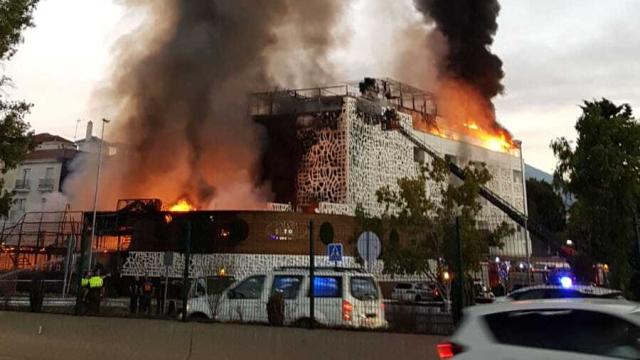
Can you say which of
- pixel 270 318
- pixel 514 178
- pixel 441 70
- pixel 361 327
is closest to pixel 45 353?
pixel 270 318

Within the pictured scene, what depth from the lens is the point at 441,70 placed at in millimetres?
63625

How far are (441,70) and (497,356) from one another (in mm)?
61377

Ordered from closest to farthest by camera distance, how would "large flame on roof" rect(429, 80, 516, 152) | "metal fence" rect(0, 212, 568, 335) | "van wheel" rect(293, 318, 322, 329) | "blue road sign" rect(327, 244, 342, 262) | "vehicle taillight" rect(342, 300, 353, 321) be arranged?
"van wheel" rect(293, 318, 322, 329) < "metal fence" rect(0, 212, 568, 335) < "vehicle taillight" rect(342, 300, 353, 321) < "blue road sign" rect(327, 244, 342, 262) < "large flame on roof" rect(429, 80, 516, 152)

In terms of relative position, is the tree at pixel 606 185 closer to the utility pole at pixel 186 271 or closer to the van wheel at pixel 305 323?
the van wheel at pixel 305 323

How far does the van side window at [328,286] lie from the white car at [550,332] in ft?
19.0

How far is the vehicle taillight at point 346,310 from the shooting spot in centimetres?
1062

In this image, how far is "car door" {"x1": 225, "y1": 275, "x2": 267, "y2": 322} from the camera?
1092cm

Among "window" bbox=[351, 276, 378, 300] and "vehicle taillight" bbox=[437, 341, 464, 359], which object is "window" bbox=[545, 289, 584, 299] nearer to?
"window" bbox=[351, 276, 378, 300]

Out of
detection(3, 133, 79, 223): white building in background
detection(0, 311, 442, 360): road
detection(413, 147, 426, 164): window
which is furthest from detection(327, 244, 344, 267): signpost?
detection(3, 133, 79, 223): white building in background

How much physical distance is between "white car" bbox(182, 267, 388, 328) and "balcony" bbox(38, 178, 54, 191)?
171 ft

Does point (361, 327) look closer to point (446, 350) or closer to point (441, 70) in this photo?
point (446, 350)

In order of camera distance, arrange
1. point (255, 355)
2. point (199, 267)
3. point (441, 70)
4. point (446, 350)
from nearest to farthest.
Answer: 1. point (446, 350)
2. point (255, 355)
3. point (199, 267)
4. point (441, 70)

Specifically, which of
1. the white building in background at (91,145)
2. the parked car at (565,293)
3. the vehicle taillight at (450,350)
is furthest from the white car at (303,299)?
the white building in background at (91,145)

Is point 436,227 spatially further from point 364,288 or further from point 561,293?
point 364,288
